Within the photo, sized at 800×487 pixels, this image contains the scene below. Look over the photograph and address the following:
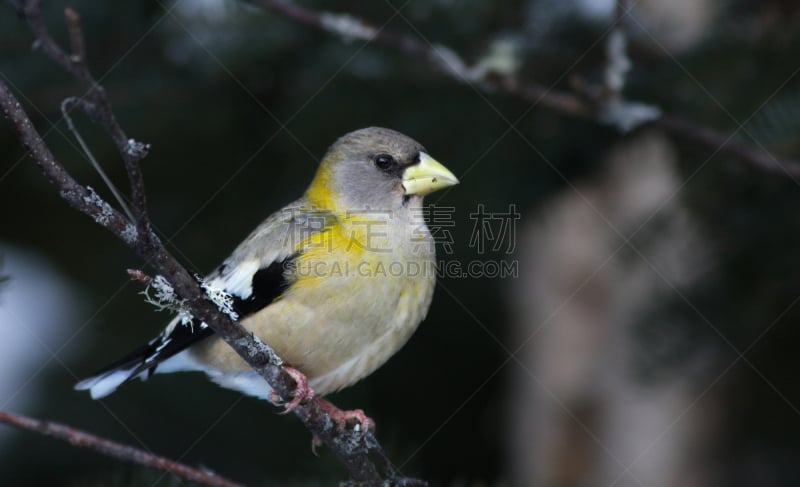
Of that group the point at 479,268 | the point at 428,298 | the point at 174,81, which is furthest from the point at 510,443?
the point at 174,81

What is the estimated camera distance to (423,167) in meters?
3.18

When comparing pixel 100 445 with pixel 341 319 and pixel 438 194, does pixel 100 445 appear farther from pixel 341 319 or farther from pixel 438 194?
pixel 438 194

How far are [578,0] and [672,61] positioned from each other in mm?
459

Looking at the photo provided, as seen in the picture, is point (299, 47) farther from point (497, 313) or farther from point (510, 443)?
point (510, 443)

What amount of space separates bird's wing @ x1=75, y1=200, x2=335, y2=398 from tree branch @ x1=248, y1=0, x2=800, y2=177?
2.27 feet

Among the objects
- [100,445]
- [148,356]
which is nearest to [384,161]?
[148,356]

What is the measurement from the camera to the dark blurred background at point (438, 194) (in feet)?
11.2

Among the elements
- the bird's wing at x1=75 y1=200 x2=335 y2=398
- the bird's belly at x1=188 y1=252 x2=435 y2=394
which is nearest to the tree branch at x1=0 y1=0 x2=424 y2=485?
the bird's belly at x1=188 y1=252 x2=435 y2=394

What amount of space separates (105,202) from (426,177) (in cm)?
173

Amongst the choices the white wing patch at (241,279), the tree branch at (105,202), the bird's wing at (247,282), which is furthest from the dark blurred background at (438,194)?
the tree branch at (105,202)

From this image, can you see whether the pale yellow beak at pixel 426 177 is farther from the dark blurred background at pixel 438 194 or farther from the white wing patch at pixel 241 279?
the white wing patch at pixel 241 279

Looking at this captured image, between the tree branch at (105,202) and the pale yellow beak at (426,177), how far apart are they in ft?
3.63

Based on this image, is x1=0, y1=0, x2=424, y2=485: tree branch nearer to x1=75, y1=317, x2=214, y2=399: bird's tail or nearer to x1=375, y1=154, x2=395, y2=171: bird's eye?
x1=75, y1=317, x2=214, y2=399: bird's tail

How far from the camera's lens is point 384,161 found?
3271 mm
